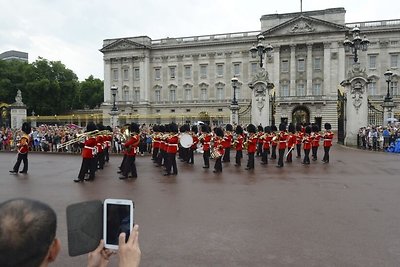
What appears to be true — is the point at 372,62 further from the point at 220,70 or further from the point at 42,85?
the point at 42,85

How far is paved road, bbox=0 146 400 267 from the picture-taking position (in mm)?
4941

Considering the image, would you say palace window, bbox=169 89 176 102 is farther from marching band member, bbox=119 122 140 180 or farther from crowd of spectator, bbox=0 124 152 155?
marching band member, bbox=119 122 140 180

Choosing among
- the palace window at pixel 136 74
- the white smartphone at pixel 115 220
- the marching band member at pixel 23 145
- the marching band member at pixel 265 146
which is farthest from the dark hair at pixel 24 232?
the palace window at pixel 136 74

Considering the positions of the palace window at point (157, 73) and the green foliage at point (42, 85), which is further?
the palace window at point (157, 73)

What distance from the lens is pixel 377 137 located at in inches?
811

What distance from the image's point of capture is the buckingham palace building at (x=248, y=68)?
53469mm

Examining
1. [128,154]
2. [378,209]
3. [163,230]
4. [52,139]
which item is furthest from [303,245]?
[52,139]

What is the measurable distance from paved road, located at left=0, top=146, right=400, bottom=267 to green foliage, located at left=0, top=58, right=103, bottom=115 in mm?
53076

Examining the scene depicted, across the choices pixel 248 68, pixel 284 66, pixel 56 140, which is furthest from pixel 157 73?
pixel 56 140

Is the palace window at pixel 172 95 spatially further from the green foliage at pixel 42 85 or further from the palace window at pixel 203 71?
the green foliage at pixel 42 85

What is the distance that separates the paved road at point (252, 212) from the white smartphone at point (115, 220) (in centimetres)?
262

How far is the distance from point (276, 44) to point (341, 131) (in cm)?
3483

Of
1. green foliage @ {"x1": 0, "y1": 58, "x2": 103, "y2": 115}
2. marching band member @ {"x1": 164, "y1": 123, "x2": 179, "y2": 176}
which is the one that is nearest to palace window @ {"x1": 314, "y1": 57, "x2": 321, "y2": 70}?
green foliage @ {"x1": 0, "y1": 58, "x2": 103, "y2": 115}

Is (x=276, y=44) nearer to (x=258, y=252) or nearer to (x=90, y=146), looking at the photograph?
(x=90, y=146)
